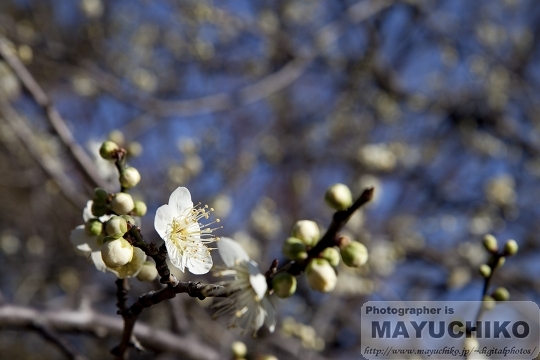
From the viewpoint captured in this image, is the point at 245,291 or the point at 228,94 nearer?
the point at 245,291

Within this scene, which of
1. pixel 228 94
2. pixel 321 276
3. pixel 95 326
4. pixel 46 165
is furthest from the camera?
pixel 228 94

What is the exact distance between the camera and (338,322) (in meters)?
3.99

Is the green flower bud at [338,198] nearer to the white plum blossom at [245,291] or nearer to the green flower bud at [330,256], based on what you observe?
the green flower bud at [330,256]

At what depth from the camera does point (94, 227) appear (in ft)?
3.41

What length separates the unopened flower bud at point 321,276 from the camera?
0.89m

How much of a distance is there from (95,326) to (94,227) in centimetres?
68

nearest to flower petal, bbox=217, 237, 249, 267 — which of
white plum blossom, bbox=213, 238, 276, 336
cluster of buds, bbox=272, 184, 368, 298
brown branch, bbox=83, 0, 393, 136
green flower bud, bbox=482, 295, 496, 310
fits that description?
white plum blossom, bbox=213, 238, 276, 336

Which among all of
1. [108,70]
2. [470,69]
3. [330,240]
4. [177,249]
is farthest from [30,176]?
[470,69]

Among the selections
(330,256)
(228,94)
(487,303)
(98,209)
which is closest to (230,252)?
(330,256)

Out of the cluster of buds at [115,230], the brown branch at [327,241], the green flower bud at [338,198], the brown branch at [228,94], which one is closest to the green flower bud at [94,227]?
the cluster of buds at [115,230]

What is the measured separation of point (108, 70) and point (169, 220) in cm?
433

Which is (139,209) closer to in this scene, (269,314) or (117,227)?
(117,227)

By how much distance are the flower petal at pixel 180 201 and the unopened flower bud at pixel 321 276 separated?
0.38 meters

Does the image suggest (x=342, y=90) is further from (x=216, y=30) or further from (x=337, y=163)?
(x=216, y=30)
